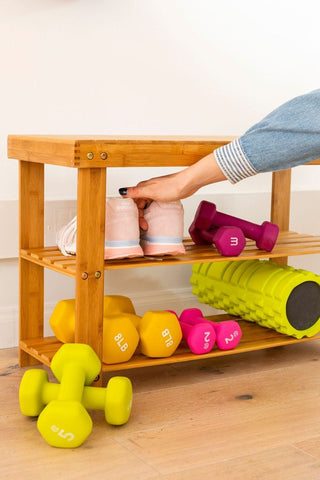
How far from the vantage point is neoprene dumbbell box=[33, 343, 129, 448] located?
1.31 m

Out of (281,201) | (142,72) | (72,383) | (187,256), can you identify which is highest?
(142,72)

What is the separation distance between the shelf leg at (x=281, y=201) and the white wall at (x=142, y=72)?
0.15m

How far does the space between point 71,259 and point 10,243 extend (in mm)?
376

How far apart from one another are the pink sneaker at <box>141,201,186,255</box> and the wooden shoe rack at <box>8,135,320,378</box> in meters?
0.03

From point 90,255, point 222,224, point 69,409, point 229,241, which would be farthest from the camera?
point 222,224

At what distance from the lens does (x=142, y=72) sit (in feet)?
7.00

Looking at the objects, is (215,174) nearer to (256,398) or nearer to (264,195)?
(256,398)

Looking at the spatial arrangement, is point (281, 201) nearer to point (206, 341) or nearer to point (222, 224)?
point (222, 224)

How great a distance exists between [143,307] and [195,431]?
Result: 812 mm

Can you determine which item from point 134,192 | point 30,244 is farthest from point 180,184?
point 30,244

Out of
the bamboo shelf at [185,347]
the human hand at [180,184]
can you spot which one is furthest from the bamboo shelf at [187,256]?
the bamboo shelf at [185,347]

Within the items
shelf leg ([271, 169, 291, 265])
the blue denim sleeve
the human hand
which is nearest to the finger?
the human hand

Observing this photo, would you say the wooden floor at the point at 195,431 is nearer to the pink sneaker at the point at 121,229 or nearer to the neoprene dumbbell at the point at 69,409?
the neoprene dumbbell at the point at 69,409

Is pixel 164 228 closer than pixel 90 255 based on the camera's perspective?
No
